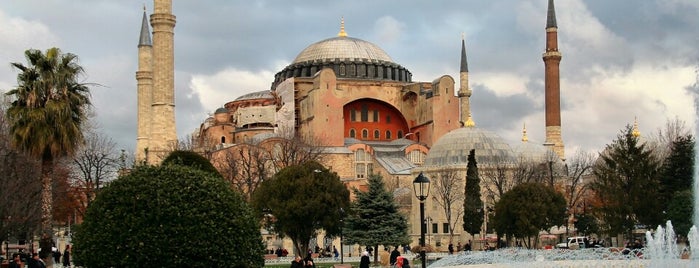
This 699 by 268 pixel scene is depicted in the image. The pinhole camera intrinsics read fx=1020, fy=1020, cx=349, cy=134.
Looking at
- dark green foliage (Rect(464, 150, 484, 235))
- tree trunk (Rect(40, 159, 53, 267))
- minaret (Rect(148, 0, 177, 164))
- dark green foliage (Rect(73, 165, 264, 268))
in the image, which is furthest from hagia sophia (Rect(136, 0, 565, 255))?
dark green foliage (Rect(73, 165, 264, 268))

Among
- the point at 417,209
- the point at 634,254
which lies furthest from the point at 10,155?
the point at 417,209

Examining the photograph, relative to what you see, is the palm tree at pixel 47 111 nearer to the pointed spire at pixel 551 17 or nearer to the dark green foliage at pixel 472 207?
the dark green foliage at pixel 472 207

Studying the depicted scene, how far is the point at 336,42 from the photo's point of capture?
74.6m

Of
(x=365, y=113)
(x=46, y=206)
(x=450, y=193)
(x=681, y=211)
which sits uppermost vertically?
(x=365, y=113)

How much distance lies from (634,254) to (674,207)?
1041 cm

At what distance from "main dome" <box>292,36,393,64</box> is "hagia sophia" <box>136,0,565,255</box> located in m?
0.10

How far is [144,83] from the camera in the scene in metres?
59.1

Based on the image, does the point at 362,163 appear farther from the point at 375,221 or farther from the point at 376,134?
the point at 375,221

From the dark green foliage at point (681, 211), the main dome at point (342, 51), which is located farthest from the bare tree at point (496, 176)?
the main dome at point (342, 51)

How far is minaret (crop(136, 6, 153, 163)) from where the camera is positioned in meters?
58.9

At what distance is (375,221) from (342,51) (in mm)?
41805

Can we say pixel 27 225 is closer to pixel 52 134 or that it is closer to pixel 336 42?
pixel 52 134

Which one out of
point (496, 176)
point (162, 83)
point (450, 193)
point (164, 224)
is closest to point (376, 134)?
point (162, 83)

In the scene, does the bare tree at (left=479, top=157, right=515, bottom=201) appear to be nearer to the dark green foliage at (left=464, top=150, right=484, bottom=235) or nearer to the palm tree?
the dark green foliage at (left=464, top=150, right=484, bottom=235)
